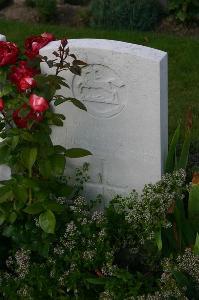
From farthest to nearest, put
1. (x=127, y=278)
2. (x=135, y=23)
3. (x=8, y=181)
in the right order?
(x=135, y=23) < (x=8, y=181) < (x=127, y=278)

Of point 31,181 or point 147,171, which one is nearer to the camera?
point 31,181

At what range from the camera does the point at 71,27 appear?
7.75 meters

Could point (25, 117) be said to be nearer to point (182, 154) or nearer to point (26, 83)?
point (26, 83)

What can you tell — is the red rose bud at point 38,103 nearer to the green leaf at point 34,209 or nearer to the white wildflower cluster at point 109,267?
the green leaf at point 34,209

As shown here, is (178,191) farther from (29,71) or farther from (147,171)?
(29,71)

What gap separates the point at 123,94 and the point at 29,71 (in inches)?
19.6

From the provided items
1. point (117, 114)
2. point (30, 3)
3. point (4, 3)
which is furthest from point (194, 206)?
point (4, 3)

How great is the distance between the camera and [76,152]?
383cm

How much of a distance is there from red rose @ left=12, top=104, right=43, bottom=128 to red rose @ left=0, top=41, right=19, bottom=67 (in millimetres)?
235

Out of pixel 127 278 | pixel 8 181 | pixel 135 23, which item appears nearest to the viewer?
pixel 127 278

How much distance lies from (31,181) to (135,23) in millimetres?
4199

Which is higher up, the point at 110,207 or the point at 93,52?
the point at 93,52

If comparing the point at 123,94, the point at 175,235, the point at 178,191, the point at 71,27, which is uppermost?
the point at 123,94

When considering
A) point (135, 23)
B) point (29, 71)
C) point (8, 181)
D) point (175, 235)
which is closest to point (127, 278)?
point (175, 235)
